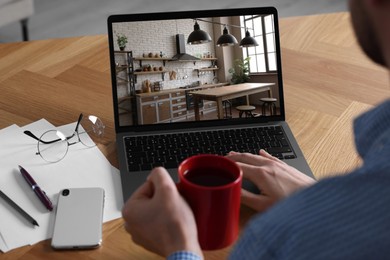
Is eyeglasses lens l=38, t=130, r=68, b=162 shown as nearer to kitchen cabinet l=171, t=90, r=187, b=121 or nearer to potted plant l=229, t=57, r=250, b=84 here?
kitchen cabinet l=171, t=90, r=187, b=121

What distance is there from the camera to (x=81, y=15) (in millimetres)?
2902

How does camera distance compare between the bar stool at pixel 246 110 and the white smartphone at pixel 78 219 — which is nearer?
the white smartphone at pixel 78 219

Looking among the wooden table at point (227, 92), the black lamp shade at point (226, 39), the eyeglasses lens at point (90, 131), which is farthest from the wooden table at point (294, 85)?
the black lamp shade at point (226, 39)

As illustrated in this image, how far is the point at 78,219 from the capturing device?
0.60 meters

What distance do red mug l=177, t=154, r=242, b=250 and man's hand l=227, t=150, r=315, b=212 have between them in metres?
0.15

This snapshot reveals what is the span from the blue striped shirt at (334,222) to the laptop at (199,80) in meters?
0.50

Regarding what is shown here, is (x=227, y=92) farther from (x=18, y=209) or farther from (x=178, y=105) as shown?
(x=18, y=209)

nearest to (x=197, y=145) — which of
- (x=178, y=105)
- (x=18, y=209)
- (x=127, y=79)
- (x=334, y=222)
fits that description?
(x=178, y=105)

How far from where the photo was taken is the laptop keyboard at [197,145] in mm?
759

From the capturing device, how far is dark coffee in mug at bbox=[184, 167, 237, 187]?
0.46 meters

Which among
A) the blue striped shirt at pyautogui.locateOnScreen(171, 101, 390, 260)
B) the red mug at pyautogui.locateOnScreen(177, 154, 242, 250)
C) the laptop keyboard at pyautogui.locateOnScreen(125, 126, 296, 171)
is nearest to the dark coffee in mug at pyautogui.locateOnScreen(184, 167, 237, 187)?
the red mug at pyautogui.locateOnScreen(177, 154, 242, 250)

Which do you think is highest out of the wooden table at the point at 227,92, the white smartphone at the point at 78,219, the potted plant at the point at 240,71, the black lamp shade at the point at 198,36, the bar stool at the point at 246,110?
the black lamp shade at the point at 198,36

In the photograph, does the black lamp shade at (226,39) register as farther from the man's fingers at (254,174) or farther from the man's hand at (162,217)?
the man's hand at (162,217)

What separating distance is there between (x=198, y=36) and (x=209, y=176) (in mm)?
484
